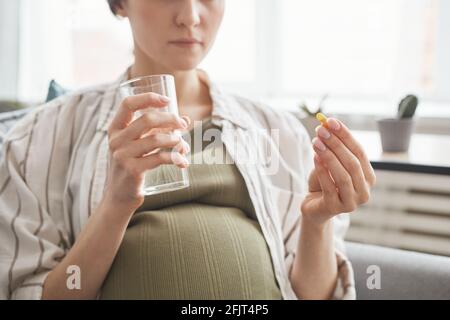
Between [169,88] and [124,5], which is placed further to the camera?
[124,5]

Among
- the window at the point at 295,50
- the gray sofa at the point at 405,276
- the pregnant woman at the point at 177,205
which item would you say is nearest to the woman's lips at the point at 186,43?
the pregnant woman at the point at 177,205

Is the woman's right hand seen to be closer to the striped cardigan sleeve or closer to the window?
the striped cardigan sleeve

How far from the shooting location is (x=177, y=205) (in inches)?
39.4

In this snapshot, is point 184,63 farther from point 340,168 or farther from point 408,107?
point 408,107

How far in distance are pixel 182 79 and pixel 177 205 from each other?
0.27m

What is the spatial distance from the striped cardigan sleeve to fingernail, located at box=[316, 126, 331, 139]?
487 mm

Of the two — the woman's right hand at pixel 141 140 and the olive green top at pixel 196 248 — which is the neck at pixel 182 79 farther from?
the woman's right hand at pixel 141 140

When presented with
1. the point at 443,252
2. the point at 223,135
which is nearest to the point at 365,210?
the point at 443,252

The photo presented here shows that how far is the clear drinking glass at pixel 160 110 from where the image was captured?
0.76 meters

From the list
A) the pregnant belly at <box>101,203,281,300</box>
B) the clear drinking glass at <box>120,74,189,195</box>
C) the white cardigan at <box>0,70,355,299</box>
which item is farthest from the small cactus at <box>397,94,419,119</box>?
the clear drinking glass at <box>120,74,189,195</box>

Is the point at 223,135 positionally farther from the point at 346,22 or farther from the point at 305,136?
the point at 346,22

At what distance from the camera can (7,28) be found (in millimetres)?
2781
